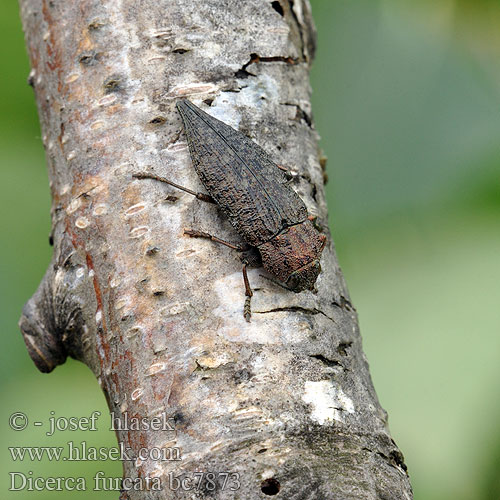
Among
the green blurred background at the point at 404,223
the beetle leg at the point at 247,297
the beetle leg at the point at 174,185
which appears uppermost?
the beetle leg at the point at 174,185

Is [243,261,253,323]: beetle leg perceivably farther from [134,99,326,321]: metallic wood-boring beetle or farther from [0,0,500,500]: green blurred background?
[0,0,500,500]: green blurred background

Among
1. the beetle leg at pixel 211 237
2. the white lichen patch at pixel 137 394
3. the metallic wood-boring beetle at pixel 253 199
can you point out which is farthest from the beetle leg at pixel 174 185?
the white lichen patch at pixel 137 394

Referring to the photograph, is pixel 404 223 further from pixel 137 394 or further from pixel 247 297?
pixel 137 394

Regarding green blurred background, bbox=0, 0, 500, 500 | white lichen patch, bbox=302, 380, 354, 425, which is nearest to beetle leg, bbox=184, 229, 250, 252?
white lichen patch, bbox=302, 380, 354, 425

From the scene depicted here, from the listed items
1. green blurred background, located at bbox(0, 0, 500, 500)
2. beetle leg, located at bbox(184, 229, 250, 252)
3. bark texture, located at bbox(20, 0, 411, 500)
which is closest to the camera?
bark texture, located at bbox(20, 0, 411, 500)

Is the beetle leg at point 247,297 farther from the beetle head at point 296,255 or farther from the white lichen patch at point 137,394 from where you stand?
the white lichen patch at point 137,394

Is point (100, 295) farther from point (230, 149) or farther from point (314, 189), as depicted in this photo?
point (314, 189)

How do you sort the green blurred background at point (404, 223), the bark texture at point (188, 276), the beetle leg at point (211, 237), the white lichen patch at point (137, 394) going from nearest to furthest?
1. the bark texture at point (188, 276)
2. the white lichen patch at point (137, 394)
3. the beetle leg at point (211, 237)
4. the green blurred background at point (404, 223)
